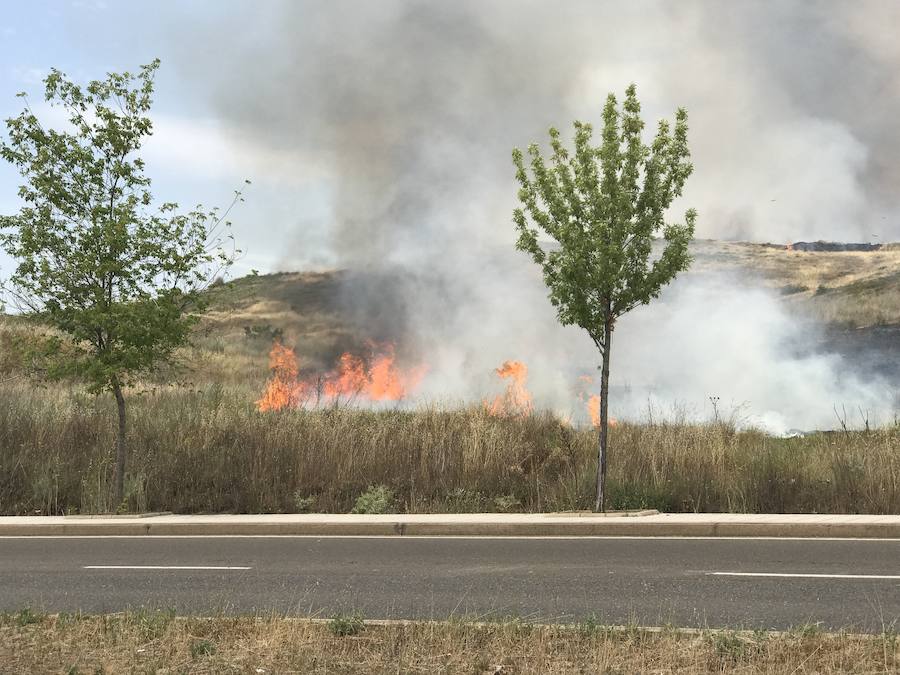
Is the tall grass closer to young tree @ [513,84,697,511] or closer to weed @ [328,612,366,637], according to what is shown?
young tree @ [513,84,697,511]

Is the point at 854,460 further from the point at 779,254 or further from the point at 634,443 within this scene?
the point at 779,254

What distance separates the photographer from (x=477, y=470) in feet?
57.3

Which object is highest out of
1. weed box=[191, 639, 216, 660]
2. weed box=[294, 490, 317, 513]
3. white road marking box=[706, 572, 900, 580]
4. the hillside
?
the hillside

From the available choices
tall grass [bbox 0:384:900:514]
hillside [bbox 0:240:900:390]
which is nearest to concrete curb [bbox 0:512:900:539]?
tall grass [bbox 0:384:900:514]

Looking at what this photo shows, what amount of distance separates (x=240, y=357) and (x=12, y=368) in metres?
9.93

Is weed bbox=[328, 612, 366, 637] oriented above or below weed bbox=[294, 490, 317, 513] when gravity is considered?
below

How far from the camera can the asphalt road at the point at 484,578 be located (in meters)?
8.59

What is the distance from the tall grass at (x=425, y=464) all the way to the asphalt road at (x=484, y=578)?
3.16 meters

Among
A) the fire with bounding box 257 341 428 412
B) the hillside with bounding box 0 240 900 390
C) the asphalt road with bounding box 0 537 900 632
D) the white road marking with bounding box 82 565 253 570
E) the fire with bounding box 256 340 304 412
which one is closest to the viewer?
the asphalt road with bounding box 0 537 900 632

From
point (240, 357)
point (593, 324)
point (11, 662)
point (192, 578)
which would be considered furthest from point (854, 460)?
point (240, 357)

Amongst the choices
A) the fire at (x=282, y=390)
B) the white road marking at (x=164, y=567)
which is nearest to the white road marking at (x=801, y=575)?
the white road marking at (x=164, y=567)

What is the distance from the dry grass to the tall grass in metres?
9.14

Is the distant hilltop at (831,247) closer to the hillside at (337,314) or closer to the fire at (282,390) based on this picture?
the hillside at (337,314)

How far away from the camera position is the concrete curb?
13266 mm
